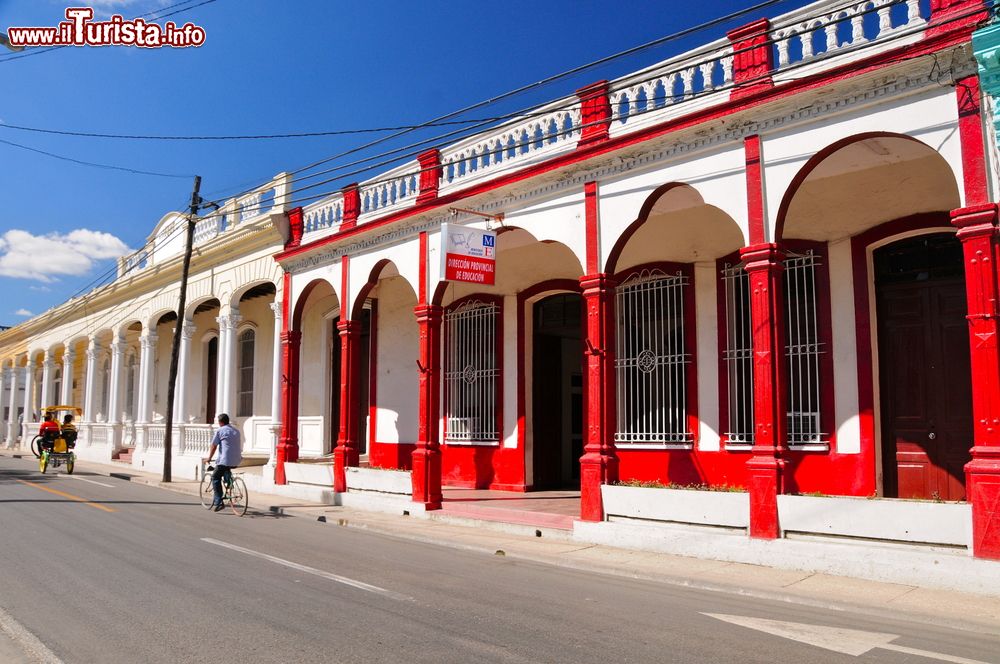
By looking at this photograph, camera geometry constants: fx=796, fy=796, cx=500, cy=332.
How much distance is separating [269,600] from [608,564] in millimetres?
4131

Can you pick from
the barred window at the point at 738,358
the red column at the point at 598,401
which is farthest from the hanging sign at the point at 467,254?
the barred window at the point at 738,358

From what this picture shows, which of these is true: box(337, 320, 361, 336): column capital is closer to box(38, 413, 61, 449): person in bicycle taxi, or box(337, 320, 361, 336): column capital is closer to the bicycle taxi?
the bicycle taxi

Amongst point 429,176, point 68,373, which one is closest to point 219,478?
point 429,176

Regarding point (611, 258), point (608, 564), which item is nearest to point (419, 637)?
point (608, 564)

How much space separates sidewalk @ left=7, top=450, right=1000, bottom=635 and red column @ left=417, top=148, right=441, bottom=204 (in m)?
5.73

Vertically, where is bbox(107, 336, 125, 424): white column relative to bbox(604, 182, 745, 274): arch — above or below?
below

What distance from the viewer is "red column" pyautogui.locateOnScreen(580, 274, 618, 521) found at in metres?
11.0

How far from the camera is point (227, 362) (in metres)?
20.9

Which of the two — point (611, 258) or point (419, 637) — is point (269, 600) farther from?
point (611, 258)

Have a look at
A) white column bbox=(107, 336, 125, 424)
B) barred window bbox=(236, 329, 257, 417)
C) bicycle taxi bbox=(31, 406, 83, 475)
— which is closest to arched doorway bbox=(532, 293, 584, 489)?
barred window bbox=(236, 329, 257, 417)

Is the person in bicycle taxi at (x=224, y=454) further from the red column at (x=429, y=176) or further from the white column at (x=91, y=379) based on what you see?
the white column at (x=91, y=379)

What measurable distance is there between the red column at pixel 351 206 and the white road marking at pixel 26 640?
11237mm

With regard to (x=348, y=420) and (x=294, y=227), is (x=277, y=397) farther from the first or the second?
(x=294, y=227)

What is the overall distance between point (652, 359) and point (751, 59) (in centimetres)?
512
